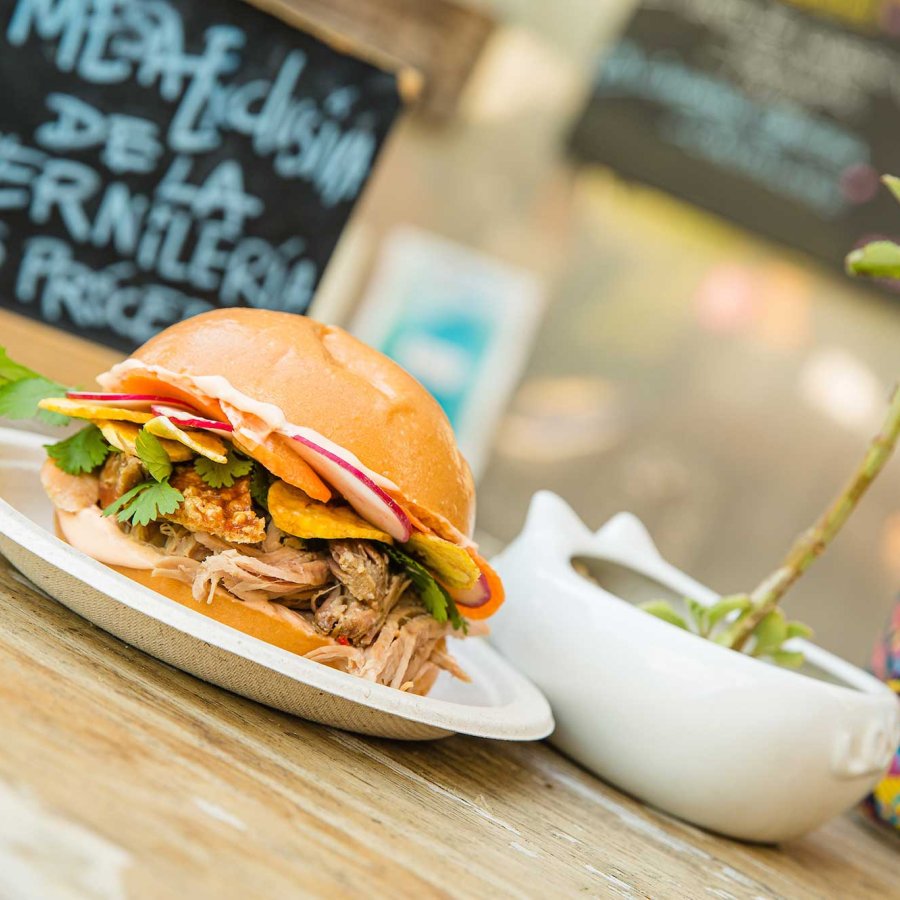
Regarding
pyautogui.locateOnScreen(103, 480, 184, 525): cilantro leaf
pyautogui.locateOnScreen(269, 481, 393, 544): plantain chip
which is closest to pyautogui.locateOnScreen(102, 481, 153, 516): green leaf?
pyautogui.locateOnScreen(103, 480, 184, 525): cilantro leaf

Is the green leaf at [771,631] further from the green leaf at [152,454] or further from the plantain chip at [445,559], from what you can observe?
the green leaf at [152,454]

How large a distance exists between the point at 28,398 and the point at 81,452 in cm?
7

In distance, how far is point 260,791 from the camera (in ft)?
2.10

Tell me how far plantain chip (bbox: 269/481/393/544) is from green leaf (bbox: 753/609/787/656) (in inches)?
17.6

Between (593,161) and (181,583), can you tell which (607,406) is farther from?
(181,583)

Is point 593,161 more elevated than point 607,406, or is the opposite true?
point 593,161

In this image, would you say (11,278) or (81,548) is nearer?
(81,548)

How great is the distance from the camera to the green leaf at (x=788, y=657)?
1.13 metres

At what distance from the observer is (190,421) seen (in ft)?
2.69

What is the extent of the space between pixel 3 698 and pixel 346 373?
1.39ft

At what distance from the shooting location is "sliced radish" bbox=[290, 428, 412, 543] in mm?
822

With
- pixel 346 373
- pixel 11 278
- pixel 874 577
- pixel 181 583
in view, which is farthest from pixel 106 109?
pixel 874 577

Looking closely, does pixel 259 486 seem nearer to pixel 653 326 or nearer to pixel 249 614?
pixel 249 614

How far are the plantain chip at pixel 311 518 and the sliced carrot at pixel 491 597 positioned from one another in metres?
0.09
